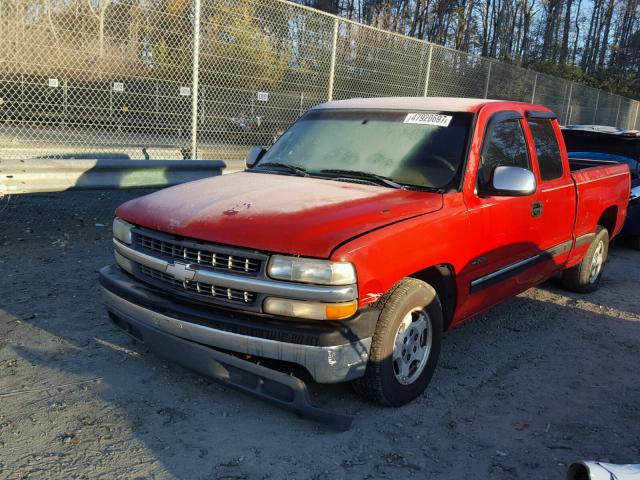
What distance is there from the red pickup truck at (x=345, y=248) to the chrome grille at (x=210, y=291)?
1 centimetres

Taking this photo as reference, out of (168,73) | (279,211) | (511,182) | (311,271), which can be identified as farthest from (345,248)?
(168,73)

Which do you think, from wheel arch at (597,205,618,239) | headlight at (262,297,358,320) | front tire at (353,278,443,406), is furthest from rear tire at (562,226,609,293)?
headlight at (262,297,358,320)

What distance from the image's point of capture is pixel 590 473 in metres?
2.19

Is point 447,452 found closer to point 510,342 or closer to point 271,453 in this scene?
point 271,453

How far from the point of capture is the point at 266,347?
9.90 feet

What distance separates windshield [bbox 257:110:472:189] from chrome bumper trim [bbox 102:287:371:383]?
1.32 m

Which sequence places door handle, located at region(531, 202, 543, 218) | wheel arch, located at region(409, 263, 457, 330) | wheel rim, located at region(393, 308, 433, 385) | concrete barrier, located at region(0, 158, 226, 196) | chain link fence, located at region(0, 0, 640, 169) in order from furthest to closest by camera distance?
1. chain link fence, located at region(0, 0, 640, 169)
2. concrete barrier, located at region(0, 158, 226, 196)
3. door handle, located at region(531, 202, 543, 218)
4. wheel arch, located at region(409, 263, 457, 330)
5. wheel rim, located at region(393, 308, 433, 385)

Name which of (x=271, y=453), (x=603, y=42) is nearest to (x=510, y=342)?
(x=271, y=453)

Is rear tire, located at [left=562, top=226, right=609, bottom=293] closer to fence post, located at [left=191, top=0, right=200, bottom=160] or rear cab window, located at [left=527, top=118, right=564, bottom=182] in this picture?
rear cab window, located at [left=527, top=118, right=564, bottom=182]

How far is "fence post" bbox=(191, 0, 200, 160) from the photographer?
24.1ft

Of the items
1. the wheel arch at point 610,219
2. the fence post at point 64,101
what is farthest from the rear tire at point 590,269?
the fence post at point 64,101

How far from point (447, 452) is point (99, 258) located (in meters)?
4.49

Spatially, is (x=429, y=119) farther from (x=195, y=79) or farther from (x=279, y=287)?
(x=195, y=79)

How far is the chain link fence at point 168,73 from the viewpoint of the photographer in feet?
21.6
